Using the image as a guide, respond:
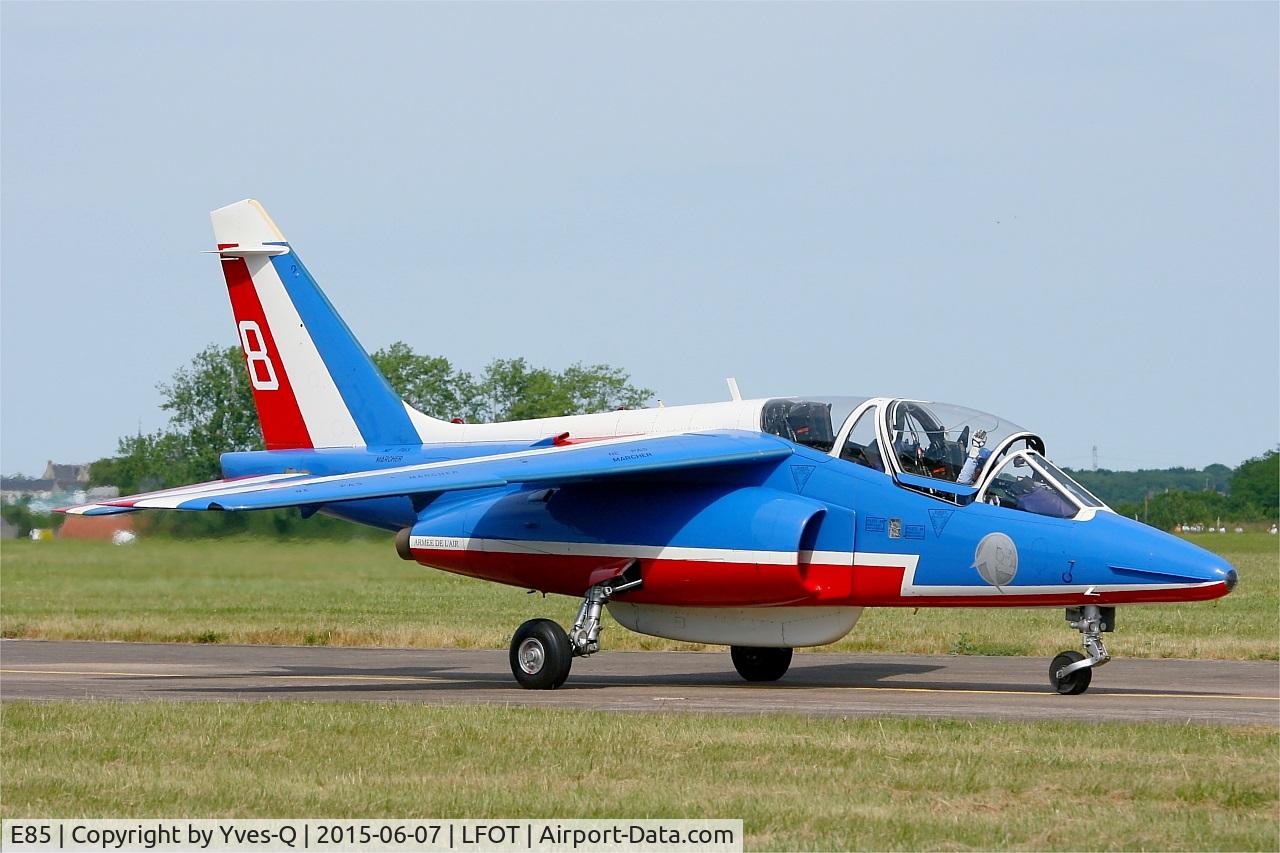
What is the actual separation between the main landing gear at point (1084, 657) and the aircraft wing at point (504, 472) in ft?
11.1

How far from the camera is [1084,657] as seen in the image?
1571 cm

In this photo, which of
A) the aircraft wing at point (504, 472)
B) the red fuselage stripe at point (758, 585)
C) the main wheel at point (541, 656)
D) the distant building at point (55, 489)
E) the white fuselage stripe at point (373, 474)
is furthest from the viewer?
the distant building at point (55, 489)

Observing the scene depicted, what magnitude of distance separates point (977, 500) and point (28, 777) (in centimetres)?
909

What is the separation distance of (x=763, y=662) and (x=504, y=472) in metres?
4.16

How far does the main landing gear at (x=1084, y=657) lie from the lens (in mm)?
15320

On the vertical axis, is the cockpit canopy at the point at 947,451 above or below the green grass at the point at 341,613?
above

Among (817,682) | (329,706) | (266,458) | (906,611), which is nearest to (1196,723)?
(817,682)

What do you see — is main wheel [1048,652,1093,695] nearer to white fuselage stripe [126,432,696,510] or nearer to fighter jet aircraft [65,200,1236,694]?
fighter jet aircraft [65,200,1236,694]

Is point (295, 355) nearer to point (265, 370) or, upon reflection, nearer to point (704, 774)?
point (265, 370)

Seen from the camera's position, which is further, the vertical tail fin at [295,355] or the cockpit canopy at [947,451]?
the vertical tail fin at [295,355]

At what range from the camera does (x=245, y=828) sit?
886 centimetres

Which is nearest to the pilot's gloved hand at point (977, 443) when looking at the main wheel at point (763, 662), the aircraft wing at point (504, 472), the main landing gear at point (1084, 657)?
the main landing gear at point (1084, 657)

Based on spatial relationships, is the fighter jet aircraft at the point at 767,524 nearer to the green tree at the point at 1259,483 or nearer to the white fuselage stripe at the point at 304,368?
the white fuselage stripe at the point at 304,368

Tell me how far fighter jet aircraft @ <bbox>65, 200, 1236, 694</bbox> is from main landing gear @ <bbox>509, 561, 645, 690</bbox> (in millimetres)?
21
